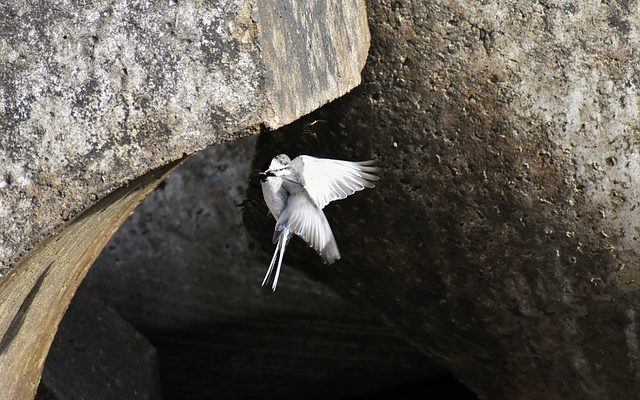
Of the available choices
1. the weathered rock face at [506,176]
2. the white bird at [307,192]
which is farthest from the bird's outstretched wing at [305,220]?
the weathered rock face at [506,176]

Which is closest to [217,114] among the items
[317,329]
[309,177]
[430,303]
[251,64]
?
[251,64]

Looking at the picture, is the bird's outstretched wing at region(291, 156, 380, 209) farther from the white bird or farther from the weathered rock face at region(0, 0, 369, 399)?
the weathered rock face at region(0, 0, 369, 399)

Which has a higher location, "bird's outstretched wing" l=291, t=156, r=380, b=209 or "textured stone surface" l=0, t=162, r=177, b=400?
"bird's outstretched wing" l=291, t=156, r=380, b=209

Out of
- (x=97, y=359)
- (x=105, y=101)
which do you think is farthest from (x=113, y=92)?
(x=97, y=359)

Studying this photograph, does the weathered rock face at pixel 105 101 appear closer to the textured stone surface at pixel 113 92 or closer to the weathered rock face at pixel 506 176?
the textured stone surface at pixel 113 92

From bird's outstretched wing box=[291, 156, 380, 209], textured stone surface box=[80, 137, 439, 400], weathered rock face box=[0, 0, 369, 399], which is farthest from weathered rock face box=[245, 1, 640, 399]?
textured stone surface box=[80, 137, 439, 400]

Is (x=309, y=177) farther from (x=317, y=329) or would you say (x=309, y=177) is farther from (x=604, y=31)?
(x=317, y=329)

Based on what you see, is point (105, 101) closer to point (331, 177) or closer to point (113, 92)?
point (113, 92)
